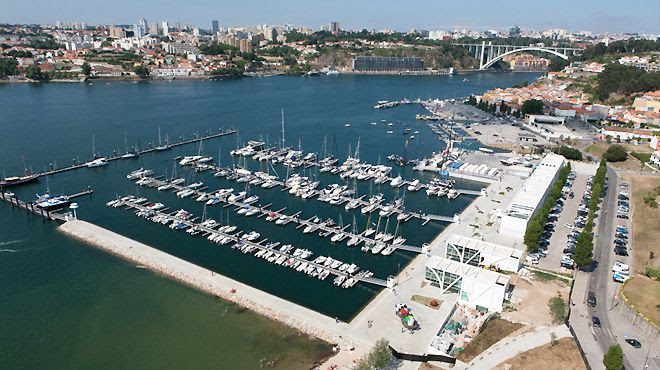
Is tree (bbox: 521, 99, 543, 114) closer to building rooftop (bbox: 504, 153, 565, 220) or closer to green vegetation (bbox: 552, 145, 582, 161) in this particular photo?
green vegetation (bbox: 552, 145, 582, 161)

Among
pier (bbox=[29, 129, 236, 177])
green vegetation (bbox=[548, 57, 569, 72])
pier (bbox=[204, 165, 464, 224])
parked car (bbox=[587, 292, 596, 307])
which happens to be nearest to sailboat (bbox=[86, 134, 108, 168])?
pier (bbox=[29, 129, 236, 177])

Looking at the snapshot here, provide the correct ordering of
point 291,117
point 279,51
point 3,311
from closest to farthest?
point 3,311
point 291,117
point 279,51

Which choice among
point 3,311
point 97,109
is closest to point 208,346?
point 3,311

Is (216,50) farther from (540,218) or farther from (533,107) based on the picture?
(540,218)

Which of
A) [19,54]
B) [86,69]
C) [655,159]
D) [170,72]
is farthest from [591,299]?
[19,54]

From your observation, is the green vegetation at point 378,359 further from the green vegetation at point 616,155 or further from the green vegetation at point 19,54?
the green vegetation at point 19,54

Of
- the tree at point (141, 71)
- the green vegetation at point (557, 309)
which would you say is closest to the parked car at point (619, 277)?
the green vegetation at point (557, 309)

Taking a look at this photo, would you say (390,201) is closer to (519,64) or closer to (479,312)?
(479,312)
